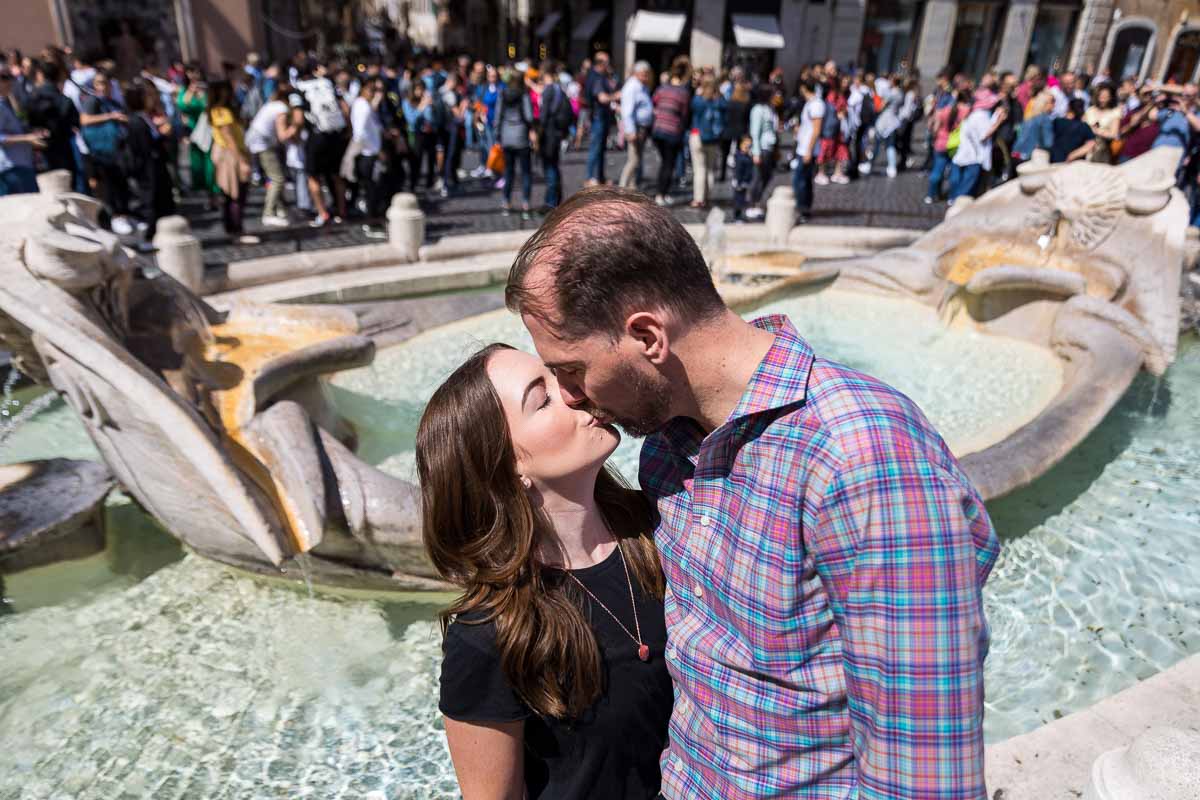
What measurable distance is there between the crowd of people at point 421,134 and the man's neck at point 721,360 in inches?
270

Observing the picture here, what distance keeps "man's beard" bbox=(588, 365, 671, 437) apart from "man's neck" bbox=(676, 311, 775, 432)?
0.13ft

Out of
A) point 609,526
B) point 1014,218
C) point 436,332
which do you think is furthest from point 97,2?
point 609,526

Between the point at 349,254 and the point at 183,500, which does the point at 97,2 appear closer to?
the point at 349,254

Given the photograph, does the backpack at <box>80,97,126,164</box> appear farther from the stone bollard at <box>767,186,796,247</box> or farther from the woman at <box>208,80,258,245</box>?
the stone bollard at <box>767,186,796,247</box>

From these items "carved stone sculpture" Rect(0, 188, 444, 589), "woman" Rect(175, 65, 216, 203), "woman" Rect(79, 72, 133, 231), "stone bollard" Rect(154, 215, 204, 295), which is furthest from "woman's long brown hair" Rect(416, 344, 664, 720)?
"woman" Rect(175, 65, 216, 203)

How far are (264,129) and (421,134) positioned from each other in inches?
123

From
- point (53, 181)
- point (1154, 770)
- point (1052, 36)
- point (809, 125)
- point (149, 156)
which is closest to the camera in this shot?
point (1154, 770)

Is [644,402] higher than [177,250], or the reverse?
[644,402]

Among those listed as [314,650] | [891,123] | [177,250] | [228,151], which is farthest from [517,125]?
[314,650]

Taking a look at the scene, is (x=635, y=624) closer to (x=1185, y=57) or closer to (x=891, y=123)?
(x=891, y=123)

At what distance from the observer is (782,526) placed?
127cm

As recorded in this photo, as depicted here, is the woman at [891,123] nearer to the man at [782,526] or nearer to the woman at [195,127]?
the woman at [195,127]

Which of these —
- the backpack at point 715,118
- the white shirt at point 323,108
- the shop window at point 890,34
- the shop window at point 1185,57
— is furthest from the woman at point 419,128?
the shop window at point 1185,57

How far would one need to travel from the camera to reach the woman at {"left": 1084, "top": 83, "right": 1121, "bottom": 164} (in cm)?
1027
